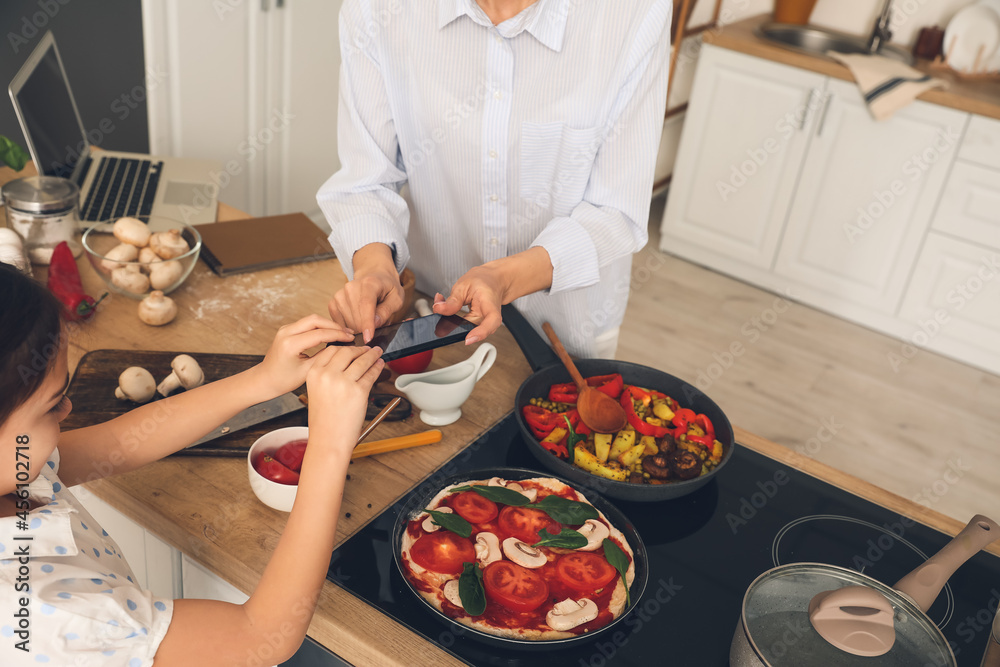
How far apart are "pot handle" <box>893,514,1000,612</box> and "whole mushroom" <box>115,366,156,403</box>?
0.97 m

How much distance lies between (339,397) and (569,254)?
518mm

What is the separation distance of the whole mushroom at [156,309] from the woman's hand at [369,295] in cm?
32

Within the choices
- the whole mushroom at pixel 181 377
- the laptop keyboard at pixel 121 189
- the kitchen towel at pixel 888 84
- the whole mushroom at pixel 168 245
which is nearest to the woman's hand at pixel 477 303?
the whole mushroom at pixel 181 377

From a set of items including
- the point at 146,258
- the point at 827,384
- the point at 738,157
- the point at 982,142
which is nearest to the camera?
the point at 146,258

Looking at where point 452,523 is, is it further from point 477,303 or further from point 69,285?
point 69,285

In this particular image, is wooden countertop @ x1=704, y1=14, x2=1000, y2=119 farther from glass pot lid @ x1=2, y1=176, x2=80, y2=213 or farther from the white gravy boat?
glass pot lid @ x1=2, y1=176, x2=80, y2=213

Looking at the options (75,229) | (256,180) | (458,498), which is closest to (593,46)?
(458,498)

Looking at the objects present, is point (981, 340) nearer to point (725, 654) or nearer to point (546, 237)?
point (546, 237)

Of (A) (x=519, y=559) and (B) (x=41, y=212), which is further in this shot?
(B) (x=41, y=212)

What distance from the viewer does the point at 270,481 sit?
94 centimetres

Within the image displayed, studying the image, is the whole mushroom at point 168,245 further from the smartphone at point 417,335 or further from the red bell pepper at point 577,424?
the red bell pepper at point 577,424

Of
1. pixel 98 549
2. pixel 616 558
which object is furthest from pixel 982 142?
pixel 98 549

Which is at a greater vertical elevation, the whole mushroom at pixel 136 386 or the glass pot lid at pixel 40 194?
the glass pot lid at pixel 40 194

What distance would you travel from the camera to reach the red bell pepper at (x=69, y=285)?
130cm
